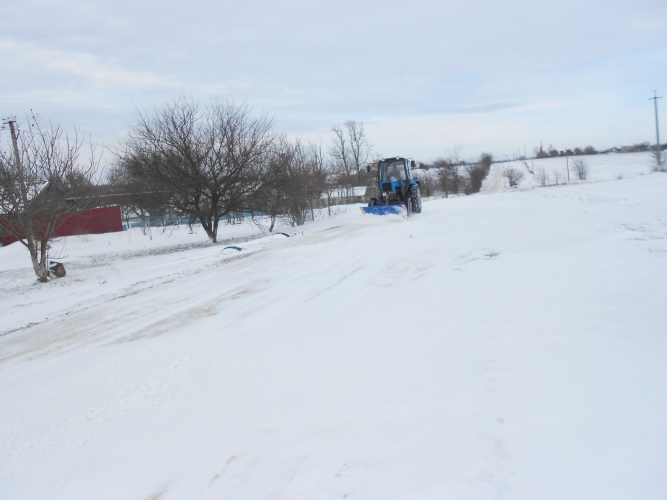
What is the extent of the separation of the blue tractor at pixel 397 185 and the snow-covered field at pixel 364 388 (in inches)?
538

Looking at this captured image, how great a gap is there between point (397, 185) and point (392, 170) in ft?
3.74

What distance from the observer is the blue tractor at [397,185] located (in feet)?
72.9

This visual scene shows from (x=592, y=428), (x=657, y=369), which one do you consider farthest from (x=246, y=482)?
(x=657, y=369)

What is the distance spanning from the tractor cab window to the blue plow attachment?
9.71 feet

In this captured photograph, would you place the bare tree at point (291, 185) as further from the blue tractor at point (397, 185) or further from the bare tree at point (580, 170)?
the bare tree at point (580, 170)

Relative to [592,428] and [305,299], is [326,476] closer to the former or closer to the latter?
[592,428]

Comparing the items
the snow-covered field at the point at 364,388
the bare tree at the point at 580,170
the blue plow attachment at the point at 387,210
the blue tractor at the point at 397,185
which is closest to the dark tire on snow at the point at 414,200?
the blue tractor at the point at 397,185

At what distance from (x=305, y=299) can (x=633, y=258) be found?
5226 mm

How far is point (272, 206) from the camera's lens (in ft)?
72.6

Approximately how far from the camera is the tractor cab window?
2297 centimetres

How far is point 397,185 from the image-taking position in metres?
22.3

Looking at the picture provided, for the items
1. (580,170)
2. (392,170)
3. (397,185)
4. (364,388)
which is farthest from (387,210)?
(580,170)

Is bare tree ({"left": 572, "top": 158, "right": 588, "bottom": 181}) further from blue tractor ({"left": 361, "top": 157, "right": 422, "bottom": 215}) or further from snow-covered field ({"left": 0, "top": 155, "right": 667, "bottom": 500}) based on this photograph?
snow-covered field ({"left": 0, "top": 155, "right": 667, "bottom": 500})

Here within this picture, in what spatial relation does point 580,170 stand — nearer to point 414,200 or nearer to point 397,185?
point 414,200
